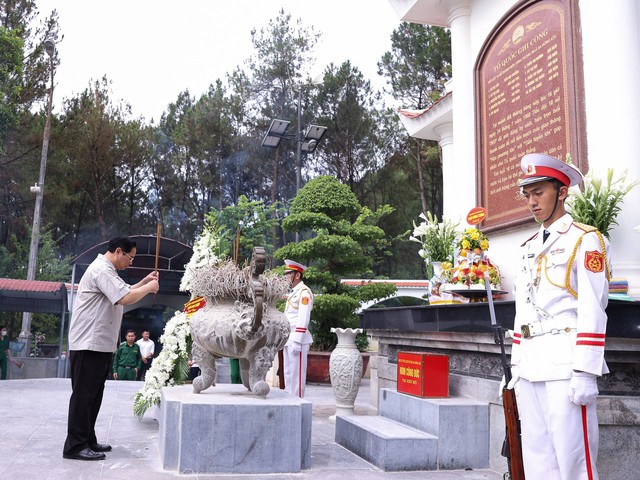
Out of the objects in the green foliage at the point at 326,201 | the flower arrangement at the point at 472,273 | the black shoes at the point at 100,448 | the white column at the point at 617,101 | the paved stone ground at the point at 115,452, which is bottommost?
the paved stone ground at the point at 115,452

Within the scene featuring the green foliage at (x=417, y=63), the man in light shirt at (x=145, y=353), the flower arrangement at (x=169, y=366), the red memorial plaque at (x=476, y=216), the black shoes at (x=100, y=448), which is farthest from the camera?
the green foliage at (x=417, y=63)

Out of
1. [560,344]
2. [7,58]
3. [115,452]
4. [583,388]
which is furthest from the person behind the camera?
[7,58]

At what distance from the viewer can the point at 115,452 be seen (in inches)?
166

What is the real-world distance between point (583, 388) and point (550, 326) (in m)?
0.34

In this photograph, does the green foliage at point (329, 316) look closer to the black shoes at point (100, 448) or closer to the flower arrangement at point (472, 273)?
the flower arrangement at point (472, 273)

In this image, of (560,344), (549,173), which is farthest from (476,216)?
(560,344)

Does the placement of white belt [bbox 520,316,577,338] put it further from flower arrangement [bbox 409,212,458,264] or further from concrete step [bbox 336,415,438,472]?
flower arrangement [bbox 409,212,458,264]

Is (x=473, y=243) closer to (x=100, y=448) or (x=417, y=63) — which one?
(x=100, y=448)

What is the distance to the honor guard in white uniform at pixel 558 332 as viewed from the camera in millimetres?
2408

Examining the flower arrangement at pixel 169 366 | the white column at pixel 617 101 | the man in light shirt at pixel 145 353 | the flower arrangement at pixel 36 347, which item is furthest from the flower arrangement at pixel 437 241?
the flower arrangement at pixel 36 347

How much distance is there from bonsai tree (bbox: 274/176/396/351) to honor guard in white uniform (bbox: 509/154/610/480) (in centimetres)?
837

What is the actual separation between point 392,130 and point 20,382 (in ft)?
70.8

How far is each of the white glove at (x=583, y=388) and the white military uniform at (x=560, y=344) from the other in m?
0.03

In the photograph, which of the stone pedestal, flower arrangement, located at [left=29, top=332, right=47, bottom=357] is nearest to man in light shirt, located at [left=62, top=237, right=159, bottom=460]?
the stone pedestal
